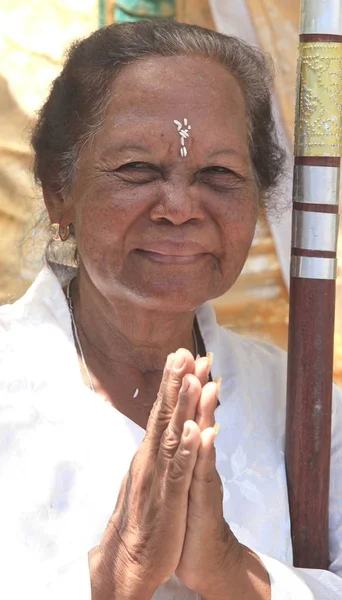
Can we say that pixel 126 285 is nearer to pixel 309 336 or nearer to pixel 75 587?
pixel 309 336

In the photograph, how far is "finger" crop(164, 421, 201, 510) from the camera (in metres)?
1.89

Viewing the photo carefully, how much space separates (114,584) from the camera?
6.68 ft

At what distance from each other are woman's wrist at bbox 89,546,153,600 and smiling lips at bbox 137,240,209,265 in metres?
0.64

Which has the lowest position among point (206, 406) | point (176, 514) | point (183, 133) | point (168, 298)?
point (176, 514)

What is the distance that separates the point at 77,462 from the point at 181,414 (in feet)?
1.42

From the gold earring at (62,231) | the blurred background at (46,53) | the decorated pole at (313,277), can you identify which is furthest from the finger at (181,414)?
the blurred background at (46,53)

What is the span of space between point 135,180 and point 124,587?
2.81 feet

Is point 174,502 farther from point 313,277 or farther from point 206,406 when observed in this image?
point 313,277

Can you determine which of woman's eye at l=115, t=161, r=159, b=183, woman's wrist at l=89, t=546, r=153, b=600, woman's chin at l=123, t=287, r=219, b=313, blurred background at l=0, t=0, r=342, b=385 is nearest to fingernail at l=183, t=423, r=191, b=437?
woman's wrist at l=89, t=546, r=153, b=600

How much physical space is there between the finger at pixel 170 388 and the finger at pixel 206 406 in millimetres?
46

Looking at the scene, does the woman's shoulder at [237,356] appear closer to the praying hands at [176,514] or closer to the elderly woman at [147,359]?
the elderly woman at [147,359]

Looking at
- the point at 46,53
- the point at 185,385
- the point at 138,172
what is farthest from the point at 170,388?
the point at 46,53

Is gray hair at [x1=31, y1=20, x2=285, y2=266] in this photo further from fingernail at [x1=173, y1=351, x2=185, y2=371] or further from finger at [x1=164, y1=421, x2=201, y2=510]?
finger at [x1=164, y1=421, x2=201, y2=510]

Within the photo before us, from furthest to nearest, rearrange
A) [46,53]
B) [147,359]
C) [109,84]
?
[46,53] < [147,359] < [109,84]
